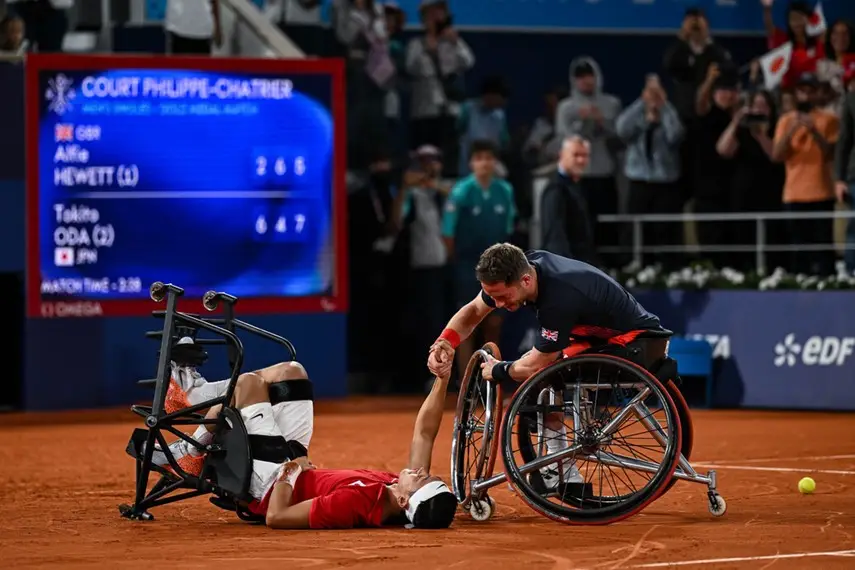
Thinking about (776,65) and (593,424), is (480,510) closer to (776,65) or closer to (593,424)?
(593,424)

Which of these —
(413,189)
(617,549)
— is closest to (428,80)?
(413,189)

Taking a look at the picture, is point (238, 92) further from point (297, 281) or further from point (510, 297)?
point (510, 297)

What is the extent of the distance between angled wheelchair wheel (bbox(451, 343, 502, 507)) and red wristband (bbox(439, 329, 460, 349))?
→ 0.50 ft

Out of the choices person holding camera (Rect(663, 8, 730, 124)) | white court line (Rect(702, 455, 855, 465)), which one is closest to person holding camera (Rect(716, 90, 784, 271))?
person holding camera (Rect(663, 8, 730, 124))

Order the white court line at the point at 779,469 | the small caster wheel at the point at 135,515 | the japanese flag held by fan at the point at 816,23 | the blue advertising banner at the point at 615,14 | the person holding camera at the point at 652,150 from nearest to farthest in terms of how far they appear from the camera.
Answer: the small caster wheel at the point at 135,515 → the white court line at the point at 779,469 → the person holding camera at the point at 652,150 → the japanese flag held by fan at the point at 816,23 → the blue advertising banner at the point at 615,14

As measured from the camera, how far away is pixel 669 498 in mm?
9383

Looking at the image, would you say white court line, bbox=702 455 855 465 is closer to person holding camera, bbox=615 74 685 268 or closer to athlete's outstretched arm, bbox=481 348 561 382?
athlete's outstretched arm, bbox=481 348 561 382

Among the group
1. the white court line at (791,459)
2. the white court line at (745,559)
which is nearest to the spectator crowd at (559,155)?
the white court line at (791,459)

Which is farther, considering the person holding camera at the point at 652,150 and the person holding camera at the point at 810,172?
the person holding camera at the point at 652,150

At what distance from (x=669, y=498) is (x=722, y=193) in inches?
333

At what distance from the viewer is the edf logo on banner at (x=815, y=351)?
15141mm

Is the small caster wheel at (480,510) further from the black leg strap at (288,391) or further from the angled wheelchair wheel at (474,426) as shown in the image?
the black leg strap at (288,391)

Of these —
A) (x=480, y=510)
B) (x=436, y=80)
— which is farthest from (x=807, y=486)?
(x=436, y=80)

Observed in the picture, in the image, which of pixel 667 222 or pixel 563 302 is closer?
pixel 563 302
